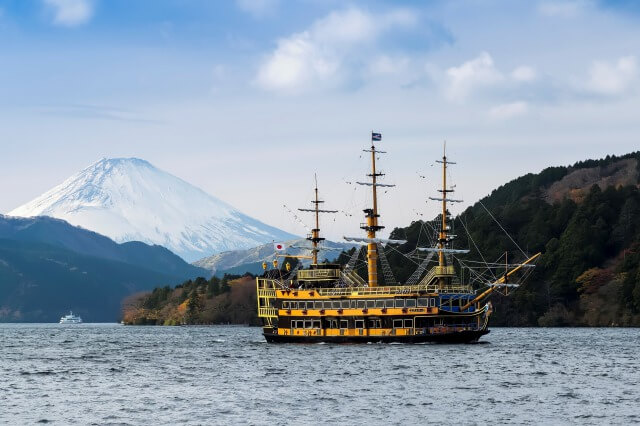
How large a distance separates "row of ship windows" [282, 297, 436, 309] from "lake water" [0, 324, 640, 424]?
393cm

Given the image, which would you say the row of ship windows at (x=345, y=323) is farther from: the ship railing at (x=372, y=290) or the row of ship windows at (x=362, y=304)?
the ship railing at (x=372, y=290)

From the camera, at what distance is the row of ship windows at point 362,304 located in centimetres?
→ 10294

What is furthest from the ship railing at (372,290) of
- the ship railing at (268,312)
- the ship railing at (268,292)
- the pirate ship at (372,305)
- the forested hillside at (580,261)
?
the forested hillside at (580,261)

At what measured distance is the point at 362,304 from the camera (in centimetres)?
10562

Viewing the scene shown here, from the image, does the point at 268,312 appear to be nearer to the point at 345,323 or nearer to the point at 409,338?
the point at 345,323

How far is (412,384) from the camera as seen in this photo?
69.6 m

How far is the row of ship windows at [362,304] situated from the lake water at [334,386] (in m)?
3.93

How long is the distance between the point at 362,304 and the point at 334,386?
119ft

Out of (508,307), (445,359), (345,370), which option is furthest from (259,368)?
(508,307)

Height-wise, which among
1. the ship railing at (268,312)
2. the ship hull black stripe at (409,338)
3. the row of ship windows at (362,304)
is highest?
the row of ship windows at (362,304)

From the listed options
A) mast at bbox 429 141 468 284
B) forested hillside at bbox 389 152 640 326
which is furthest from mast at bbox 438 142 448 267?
forested hillside at bbox 389 152 640 326

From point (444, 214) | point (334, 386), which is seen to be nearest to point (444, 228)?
point (444, 214)

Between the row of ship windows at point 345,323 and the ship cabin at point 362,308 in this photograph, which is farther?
the row of ship windows at point 345,323

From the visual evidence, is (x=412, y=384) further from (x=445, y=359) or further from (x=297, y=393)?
(x=445, y=359)
